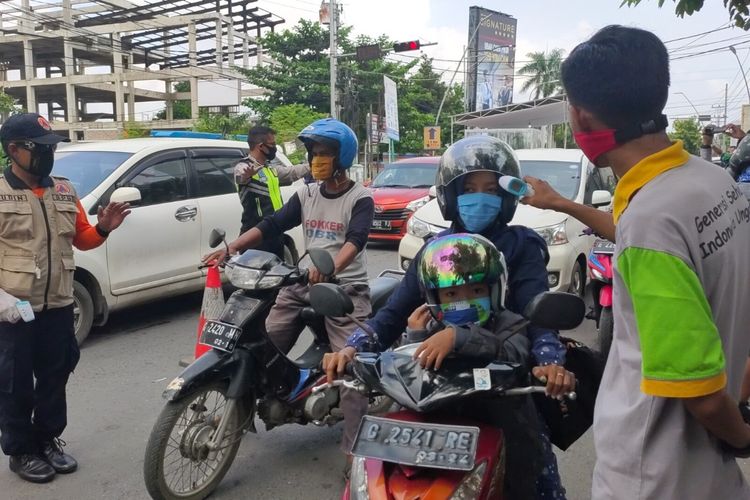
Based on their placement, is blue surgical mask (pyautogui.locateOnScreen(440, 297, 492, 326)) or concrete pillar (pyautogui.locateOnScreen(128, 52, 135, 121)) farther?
concrete pillar (pyautogui.locateOnScreen(128, 52, 135, 121))

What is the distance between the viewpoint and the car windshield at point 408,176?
1258 cm

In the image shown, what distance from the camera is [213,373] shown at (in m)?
3.09

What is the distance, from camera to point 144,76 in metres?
41.7

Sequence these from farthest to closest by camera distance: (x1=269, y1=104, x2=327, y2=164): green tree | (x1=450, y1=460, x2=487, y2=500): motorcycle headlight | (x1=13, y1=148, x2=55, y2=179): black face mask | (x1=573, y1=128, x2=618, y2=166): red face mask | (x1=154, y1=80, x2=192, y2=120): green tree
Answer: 1. (x1=154, y1=80, x2=192, y2=120): green tree
2. (x1=269, y1=104, x2=327, y2=164): green tree
3. (x1=13, y1=148, x2=55, y2=179): black face mask
4. (x1=450, y1=460, x2=487, y2=500): motorcycle headlight
5. (x1=573, y1=128, x2=618, y2=166): red face mask

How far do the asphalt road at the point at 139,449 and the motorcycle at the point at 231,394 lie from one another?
1.04 feet

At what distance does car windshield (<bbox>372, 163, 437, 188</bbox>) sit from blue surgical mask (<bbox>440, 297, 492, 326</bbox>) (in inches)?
406

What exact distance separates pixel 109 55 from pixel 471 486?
156 feet

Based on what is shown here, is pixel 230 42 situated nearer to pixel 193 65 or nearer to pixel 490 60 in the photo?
pixel 193 65

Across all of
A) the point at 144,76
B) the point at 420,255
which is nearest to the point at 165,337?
the point at 420,255

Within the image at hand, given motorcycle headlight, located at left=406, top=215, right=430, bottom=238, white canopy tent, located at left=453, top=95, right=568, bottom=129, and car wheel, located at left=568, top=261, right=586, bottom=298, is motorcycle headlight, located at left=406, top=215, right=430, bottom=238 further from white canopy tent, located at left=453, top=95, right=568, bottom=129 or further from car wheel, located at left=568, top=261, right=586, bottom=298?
white canopy tent, located at left=453, top=95, right=568, bottom=129

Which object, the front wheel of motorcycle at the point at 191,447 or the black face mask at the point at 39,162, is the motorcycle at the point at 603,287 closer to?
the front wheel of motorcycle at the point at 191,447

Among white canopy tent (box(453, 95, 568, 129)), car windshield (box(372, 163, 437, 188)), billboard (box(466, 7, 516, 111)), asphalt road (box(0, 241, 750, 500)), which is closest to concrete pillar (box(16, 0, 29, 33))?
white canopy tent (box(453, 95, 568, 129))

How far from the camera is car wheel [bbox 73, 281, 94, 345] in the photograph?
5621 mm

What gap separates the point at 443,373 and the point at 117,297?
477cm
